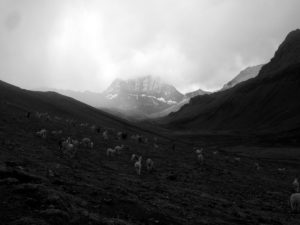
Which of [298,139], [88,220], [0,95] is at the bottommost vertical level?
[88,220]

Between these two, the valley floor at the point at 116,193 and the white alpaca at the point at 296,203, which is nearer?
the valley floor at the point at 116,193

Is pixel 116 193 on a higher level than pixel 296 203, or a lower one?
lower

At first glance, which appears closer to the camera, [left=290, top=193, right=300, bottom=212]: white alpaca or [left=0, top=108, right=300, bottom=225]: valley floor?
[left=0, top=108, right=300, bottom=225]: valley floor

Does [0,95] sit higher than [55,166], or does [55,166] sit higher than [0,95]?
[0,95]

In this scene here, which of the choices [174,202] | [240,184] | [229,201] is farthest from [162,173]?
Answer: [174,202]

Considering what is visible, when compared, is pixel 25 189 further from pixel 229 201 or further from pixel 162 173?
pixel 162 173

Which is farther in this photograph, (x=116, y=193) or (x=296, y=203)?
(x=296, y=203)

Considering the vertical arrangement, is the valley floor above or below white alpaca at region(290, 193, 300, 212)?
below

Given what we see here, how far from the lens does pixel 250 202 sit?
85.9 feet

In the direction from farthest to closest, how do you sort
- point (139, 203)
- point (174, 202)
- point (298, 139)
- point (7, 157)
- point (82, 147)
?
1. point (298, 139)
2. point (82, 147)
3. point (7, 157)
4. point (174, 202)
5. point (139, 203)

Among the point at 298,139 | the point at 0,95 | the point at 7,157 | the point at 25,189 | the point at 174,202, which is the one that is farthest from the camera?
the point at 298,139

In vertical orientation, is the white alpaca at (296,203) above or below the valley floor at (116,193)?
above

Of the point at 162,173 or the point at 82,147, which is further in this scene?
the point at 82,147

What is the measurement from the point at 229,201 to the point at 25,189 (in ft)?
45.5
